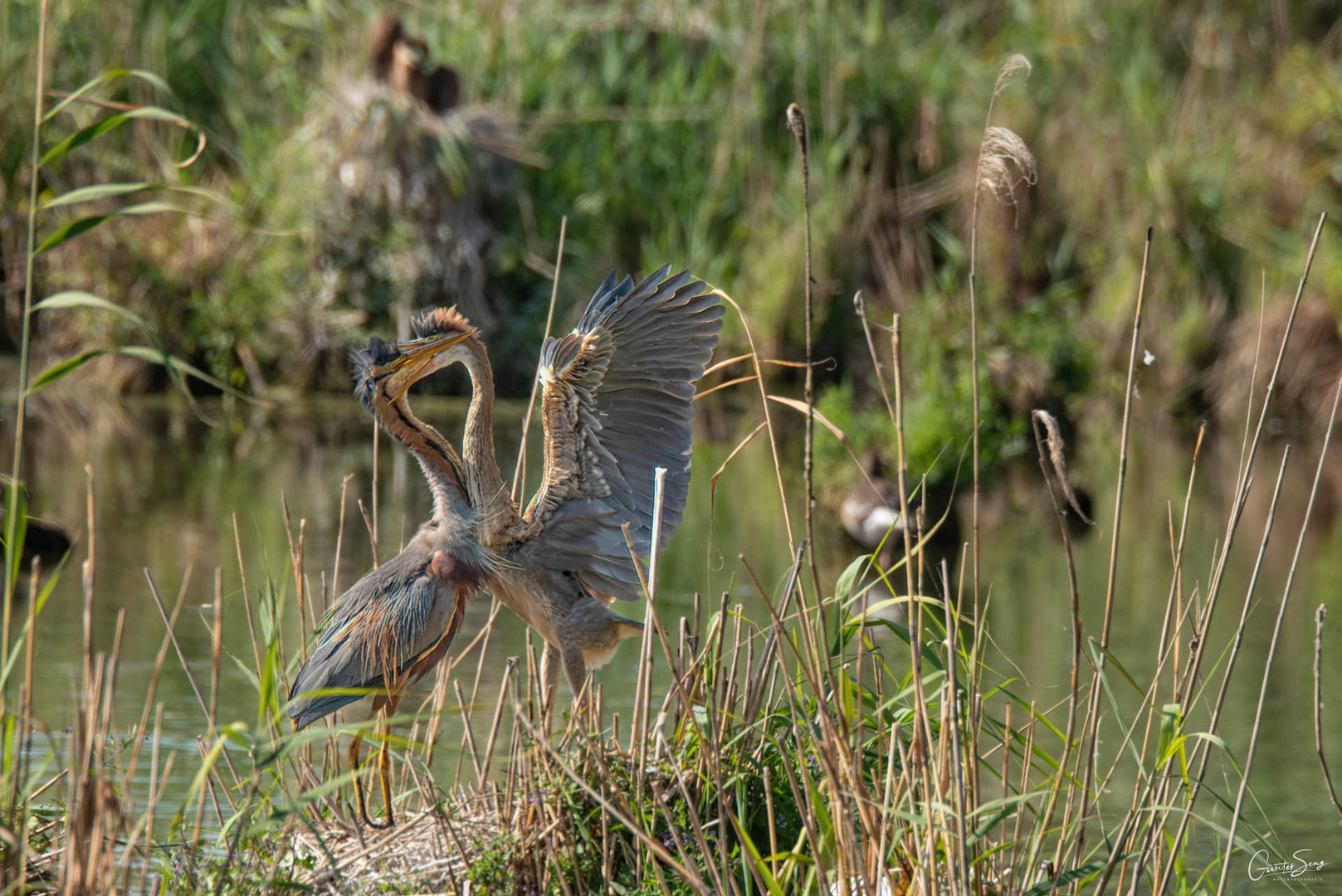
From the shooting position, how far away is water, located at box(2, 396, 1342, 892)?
5.35m

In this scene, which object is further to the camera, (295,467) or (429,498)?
(295,467)

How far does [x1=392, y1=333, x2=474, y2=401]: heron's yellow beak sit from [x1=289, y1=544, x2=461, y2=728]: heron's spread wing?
442mm

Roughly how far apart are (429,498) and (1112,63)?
36.4ft

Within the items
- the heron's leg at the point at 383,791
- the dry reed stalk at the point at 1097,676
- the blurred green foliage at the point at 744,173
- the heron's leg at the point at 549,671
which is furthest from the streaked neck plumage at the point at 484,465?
the blurred green foliage at the point at 744,173

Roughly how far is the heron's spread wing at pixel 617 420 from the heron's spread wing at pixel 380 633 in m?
0.32

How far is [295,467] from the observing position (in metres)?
10.6

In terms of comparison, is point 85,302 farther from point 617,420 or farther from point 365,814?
point 617,420

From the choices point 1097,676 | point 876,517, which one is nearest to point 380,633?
point 1097,676

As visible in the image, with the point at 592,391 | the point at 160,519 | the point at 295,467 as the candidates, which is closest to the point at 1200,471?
the point at 295,467

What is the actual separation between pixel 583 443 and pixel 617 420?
0.45 feet

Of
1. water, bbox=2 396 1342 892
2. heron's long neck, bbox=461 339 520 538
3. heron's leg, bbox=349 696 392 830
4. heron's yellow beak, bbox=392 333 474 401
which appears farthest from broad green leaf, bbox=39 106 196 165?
heron's leg, bbox=349 696 392 830

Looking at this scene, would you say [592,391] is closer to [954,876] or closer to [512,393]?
[954,876]

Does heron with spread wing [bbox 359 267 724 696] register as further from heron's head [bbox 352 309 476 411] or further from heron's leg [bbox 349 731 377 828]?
heron's leg [bbox 349 731 377 828]

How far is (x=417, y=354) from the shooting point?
350 cm
